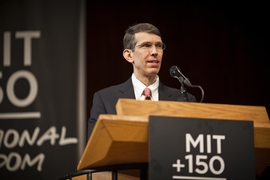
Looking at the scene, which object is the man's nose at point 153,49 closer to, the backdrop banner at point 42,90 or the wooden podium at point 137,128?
the backdrop banner at point 42,90

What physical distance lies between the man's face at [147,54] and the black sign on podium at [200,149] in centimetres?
123

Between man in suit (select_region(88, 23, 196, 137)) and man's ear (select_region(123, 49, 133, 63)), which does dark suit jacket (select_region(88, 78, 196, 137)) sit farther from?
man's ear (select_region(123, 49, 133, 63))

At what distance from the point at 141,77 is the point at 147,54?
139 millimetres

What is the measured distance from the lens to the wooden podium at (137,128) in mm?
1606

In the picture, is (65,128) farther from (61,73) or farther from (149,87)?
(149,87)

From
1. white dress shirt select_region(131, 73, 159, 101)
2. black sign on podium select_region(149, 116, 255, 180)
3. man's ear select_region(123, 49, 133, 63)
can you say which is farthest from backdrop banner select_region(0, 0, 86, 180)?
black sign on podium select_region(149, 116, 255, 180)

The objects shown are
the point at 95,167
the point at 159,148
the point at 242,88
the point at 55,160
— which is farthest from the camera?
the point at 242,88

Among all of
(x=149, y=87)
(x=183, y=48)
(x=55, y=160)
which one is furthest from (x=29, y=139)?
(x=183, y=48)

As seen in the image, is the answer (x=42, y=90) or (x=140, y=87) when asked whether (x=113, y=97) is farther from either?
(x=42, y=90)

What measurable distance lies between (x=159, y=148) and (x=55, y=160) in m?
1.97

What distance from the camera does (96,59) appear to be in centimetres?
437

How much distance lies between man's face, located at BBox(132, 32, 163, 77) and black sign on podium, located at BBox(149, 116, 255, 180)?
123cm

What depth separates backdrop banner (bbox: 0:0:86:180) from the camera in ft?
11.4

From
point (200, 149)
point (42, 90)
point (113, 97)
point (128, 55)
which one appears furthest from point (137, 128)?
point (42, 90)
